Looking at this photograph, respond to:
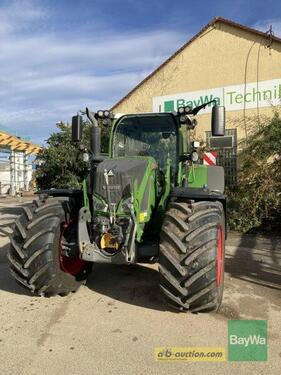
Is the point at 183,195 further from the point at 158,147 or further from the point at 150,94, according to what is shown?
the point at 150,94

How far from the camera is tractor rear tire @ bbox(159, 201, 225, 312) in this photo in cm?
432

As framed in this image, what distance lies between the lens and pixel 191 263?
14.2 feet

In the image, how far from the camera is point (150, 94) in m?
14.8

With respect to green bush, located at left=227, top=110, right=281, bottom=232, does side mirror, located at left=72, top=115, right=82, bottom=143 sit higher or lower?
higher

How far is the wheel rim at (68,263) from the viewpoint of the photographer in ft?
17.5

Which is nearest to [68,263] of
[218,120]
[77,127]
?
[77,127]

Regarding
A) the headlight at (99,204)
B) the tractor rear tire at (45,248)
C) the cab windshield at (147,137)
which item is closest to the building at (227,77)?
the cab windshield at (147,137)

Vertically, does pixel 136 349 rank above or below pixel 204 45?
below

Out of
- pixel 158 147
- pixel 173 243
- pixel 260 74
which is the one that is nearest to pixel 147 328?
pixel 173 243

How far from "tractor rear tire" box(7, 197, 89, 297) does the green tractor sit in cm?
1

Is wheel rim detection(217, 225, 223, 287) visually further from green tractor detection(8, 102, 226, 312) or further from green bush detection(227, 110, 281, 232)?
green bush detection(227, 110, 281, 232)

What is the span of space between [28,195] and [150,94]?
1652 centimetres

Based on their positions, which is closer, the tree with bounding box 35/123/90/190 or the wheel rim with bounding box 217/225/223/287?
the wheel rim with bounding box 217/225/223/287

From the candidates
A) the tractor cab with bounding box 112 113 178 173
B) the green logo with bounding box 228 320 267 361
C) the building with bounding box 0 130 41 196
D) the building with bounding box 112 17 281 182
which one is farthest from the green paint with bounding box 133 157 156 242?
the building with bounding box 0 130 41 196
